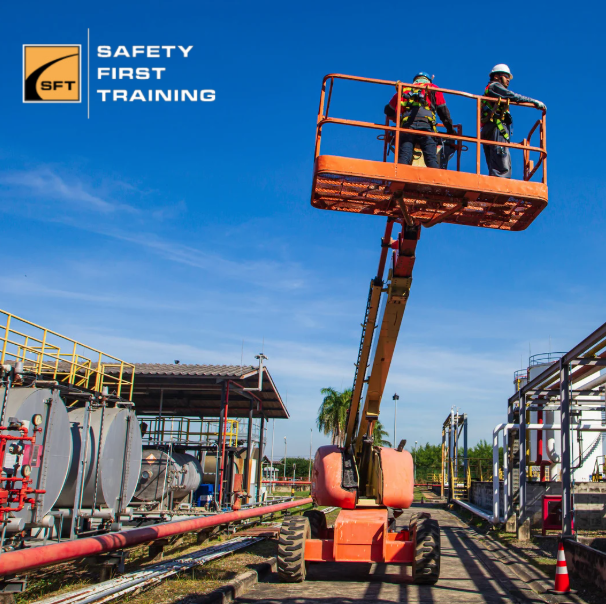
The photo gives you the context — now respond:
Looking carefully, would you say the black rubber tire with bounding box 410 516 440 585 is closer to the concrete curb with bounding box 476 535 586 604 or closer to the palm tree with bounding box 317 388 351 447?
the concrete curb with bounding box 476 535 586 604

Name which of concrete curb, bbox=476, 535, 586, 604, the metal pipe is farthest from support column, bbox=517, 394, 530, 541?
the metal pipe

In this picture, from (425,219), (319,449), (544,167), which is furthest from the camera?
(319,449)

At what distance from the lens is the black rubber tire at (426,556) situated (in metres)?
10.2

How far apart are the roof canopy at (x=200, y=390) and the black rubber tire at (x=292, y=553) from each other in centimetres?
1238

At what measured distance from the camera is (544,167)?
8086 mm

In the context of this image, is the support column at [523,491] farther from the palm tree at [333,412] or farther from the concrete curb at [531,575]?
the palm tree at [333,412]

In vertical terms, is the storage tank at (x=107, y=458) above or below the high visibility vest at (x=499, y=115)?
below

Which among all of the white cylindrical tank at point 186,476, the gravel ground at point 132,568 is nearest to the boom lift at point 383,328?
the gravel ground at point 132,568

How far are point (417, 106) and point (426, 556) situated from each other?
23.1ft

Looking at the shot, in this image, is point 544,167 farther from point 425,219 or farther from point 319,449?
point 319,449

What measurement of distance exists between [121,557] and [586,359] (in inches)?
391

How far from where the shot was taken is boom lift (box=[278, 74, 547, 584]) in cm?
766

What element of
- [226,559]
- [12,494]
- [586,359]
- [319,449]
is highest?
[586,359]

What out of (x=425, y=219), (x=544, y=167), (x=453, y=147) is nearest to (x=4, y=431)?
(x=425, y=219)
